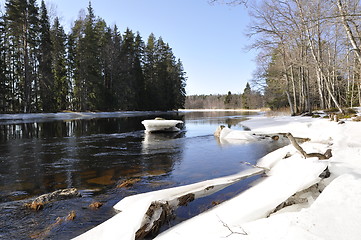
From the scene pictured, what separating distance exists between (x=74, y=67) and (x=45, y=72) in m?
5.29

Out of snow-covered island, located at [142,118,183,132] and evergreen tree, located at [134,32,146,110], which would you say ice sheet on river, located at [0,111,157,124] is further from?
snow-covered island, located at [142,118,183,132]

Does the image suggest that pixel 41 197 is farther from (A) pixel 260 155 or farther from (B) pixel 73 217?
(A) pixel 260 155

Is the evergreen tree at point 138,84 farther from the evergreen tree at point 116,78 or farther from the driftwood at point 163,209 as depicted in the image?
the driftwood at point 163,209

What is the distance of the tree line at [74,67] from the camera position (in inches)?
1165

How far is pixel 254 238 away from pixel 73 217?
2865mm

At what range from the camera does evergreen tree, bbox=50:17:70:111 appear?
119ft

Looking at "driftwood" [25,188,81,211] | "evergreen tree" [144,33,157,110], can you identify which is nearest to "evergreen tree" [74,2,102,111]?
"evergreen tree" [144,33,157,110]

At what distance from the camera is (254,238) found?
2209 mm

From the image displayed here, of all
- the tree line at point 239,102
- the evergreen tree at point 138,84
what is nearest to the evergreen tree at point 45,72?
the evergreen tree at point 138,84

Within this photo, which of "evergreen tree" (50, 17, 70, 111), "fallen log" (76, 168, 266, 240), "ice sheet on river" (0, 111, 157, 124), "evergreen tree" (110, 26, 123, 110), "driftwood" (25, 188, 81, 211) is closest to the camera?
"fallen log" (76, 168, 266, 240)

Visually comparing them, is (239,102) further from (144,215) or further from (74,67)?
(144,215)

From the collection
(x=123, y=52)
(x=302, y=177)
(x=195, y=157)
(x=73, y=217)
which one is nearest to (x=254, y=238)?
(x=302, y=177)

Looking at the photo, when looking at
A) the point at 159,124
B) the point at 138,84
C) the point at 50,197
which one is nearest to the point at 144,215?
the point at 50,197

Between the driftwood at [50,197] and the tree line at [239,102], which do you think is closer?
the driftwood at [50,197]
